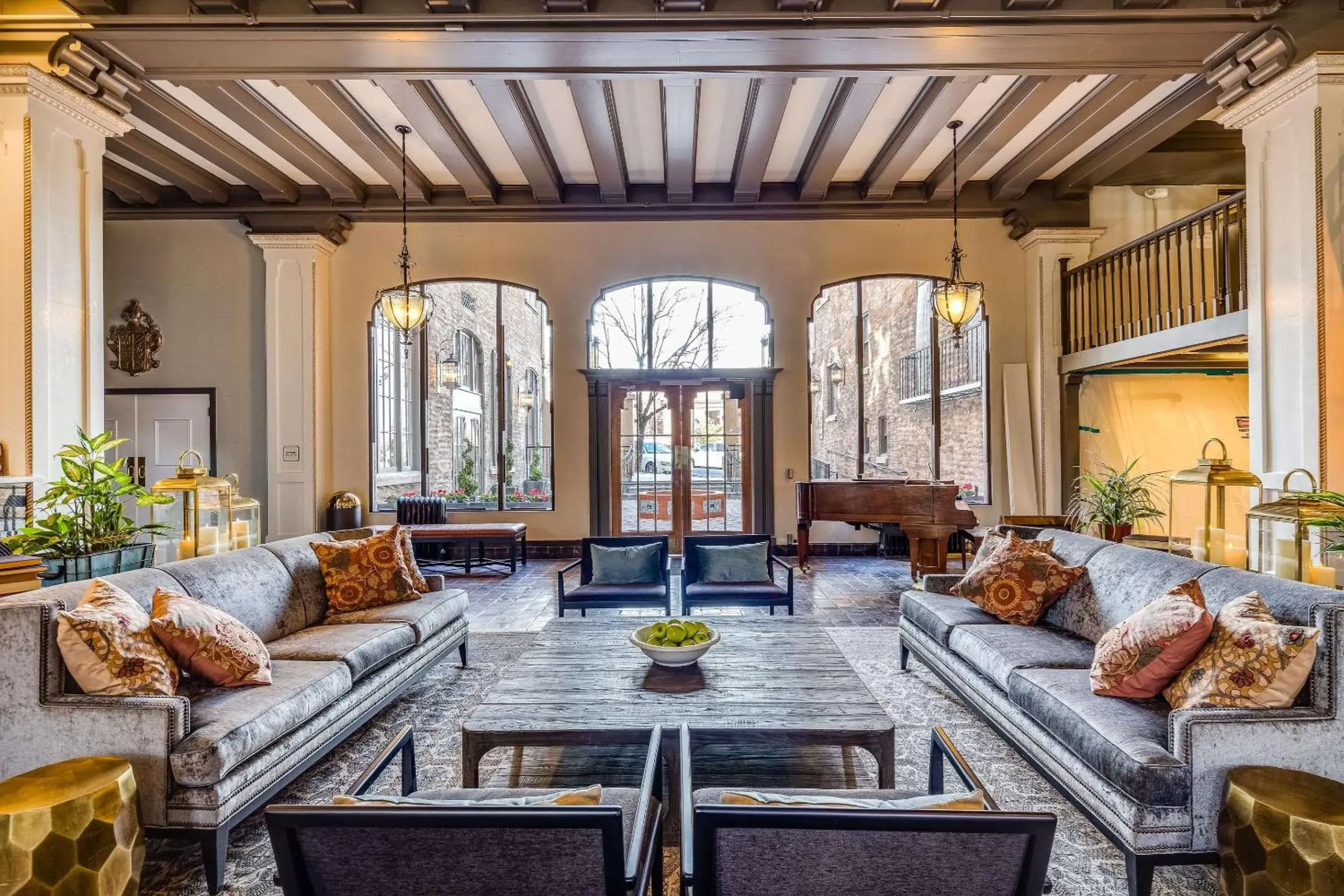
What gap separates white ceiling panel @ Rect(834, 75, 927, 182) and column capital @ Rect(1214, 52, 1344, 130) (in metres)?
2.20

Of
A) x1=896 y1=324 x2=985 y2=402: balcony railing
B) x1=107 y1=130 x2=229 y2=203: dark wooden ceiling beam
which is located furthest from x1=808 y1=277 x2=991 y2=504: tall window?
x1=107 y1=130 x2=229 y2=203: dark wooden ceiling beam

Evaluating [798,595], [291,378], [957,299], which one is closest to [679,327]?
[957,299]

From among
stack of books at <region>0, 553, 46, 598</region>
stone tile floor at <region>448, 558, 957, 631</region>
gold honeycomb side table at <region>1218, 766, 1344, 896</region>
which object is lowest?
stone tile floor at <region>448, 558, 957, 631</region>

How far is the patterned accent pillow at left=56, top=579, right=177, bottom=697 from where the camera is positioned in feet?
6.72

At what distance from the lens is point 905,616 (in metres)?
3.93

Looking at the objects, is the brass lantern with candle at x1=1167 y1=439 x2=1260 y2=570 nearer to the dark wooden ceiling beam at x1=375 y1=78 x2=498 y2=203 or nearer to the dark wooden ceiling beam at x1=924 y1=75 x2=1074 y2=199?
the dark wooden ceiling beam at x1=924 y1=75 x2=1074 y2=199

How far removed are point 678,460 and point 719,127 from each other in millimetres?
3669

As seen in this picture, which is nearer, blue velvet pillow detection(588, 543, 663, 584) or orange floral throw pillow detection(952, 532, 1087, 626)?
orange floral throw pillow detection(952, 532, 1087, 626)

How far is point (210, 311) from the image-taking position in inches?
298

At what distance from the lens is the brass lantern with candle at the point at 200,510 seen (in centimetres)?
340

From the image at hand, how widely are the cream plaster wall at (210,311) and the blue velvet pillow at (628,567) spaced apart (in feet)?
16.9

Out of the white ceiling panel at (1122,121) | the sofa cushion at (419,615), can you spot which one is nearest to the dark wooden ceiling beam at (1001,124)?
the white ceiling panel at (1122,121)

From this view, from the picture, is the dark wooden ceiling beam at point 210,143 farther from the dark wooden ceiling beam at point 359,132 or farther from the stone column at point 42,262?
the dark wooden ceiling beam at point 359,132

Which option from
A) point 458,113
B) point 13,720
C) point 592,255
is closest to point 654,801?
point 13,720
